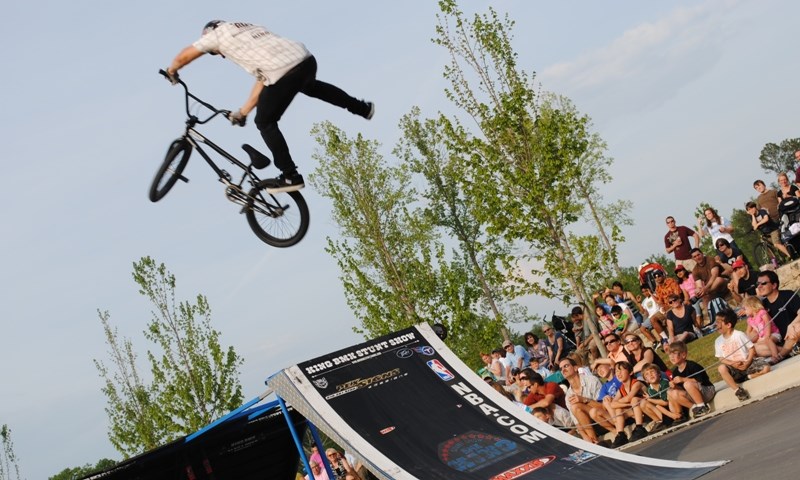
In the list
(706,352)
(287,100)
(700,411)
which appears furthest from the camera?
(706,352)

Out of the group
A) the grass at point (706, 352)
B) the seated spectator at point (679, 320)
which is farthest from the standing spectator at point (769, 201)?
the seated spectator at point (679, 320)

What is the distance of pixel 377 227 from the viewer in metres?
22.8

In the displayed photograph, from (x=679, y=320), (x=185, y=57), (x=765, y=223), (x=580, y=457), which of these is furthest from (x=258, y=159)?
(x=765, y=223)

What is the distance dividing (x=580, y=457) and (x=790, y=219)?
759cm

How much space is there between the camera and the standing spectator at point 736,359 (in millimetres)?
9758

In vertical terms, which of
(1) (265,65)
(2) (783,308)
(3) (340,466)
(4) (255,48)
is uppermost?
(4) (255,48)

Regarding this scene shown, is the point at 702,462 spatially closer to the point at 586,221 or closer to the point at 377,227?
the point at 377,227

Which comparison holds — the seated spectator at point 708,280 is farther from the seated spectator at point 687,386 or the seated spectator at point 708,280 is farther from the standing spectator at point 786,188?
the seated spectator at point 687,386

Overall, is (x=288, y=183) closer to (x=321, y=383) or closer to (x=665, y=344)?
(x=321, y=383)

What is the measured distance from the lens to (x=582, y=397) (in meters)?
11.1

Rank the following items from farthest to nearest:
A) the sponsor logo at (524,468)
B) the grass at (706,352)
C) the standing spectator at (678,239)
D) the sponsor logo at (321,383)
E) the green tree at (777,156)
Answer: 1. the green tree at (777,156)
2. the standing spectator at (678,239)
3. the grass at (706,352)
4. the sponsor logo at (321,383)
5. the sponsor logo at (524,468)

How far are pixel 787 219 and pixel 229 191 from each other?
957 cm

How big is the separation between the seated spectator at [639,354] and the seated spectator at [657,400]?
12cm

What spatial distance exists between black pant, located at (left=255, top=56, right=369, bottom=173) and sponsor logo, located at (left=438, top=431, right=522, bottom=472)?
3077 millimetres
